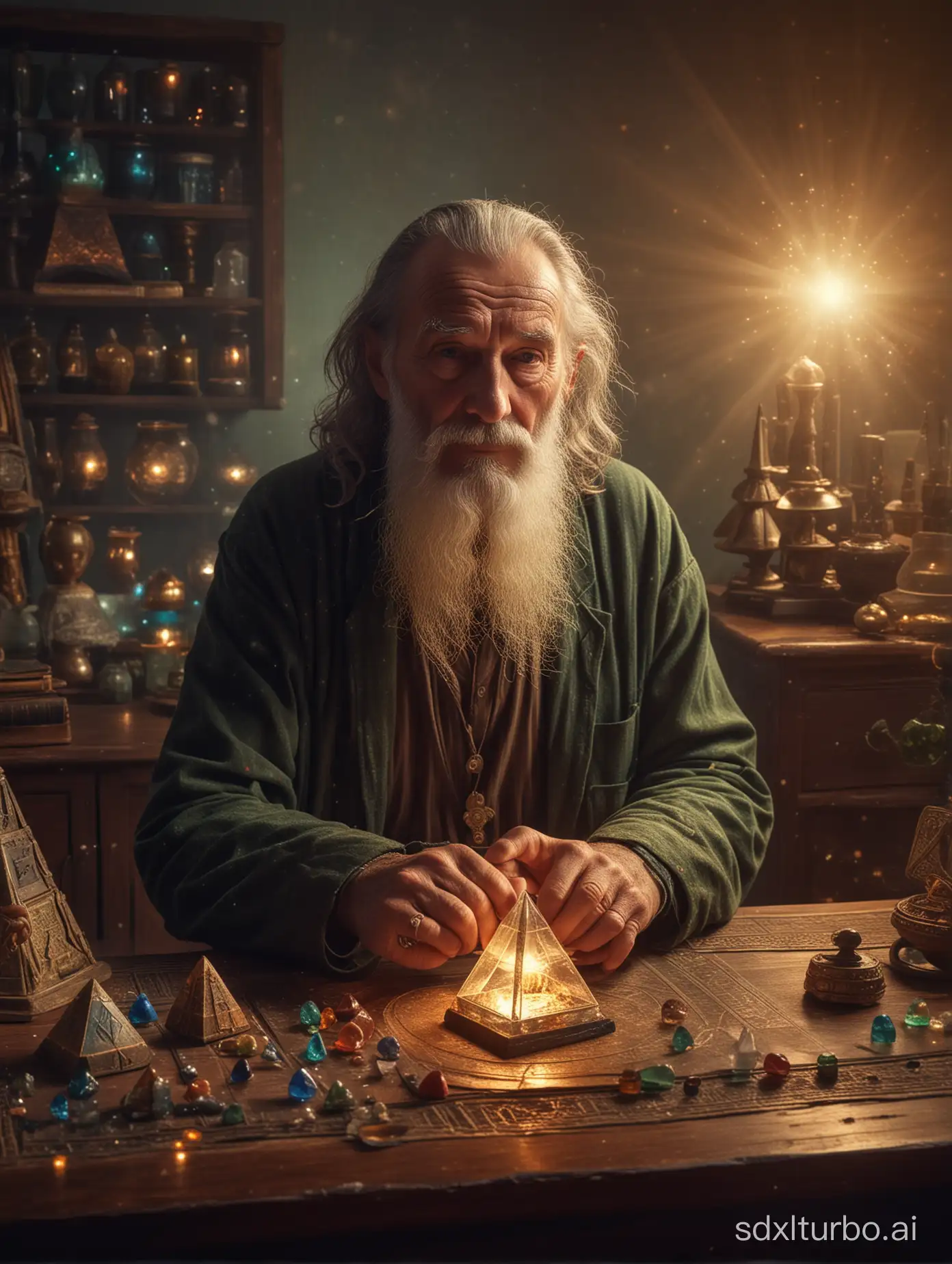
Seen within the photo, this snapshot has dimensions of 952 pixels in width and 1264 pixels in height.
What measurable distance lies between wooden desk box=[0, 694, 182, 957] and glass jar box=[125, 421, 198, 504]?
1073mm

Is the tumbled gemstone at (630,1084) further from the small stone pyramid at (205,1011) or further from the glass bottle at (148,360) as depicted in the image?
the glass bottle at (148,360)

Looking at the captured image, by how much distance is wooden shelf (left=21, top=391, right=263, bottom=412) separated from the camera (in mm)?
4426

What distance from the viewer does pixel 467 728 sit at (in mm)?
2461

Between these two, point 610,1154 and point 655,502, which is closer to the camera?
point 610,1154

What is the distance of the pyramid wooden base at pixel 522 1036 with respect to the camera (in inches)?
64.7

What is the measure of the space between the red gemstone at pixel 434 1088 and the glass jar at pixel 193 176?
347 cm

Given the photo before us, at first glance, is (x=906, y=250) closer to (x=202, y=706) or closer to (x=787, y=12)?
(x=787, y=12)

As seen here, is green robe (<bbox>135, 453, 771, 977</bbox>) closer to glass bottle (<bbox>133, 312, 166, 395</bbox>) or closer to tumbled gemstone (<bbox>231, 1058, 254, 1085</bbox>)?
tumbled gemstone (<bbox>231, 1058, 254, 1085</bbox>)

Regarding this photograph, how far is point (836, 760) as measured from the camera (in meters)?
3.75

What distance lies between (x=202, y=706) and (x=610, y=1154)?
1049 mm

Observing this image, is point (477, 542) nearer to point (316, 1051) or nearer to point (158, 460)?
point (316, 1051)

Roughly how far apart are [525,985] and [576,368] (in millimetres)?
1299

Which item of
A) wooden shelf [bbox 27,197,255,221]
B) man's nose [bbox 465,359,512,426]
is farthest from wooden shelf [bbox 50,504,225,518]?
man's nose [bbox 465,359,512,426]

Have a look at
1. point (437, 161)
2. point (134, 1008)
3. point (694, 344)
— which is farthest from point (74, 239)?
point (134, 1008)
